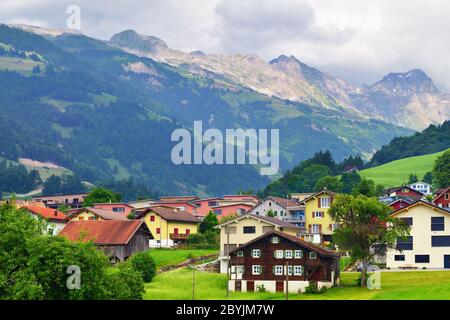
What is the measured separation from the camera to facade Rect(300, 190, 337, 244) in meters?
97.7

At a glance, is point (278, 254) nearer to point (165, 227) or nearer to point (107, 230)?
point (107, 230)

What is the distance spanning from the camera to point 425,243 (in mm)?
76562

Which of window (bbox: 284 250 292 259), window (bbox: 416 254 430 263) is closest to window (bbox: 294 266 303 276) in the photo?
window (bbox: 284 250 292 259)

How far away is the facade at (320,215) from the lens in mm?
97688

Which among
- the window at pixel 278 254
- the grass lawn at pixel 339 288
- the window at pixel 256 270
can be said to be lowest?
the grass lawn at pixel 339 288

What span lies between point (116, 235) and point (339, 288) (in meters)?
28.5

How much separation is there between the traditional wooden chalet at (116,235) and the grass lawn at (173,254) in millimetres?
2403

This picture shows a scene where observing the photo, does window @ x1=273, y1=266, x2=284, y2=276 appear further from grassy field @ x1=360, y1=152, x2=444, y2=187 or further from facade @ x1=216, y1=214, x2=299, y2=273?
grassy field @ x1=360, y1=152, x2=444, y2=187

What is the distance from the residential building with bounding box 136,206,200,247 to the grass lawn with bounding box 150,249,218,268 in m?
5.81

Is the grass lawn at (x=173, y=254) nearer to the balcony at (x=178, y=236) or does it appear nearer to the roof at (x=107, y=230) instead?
the roof at (x=107, y=230)

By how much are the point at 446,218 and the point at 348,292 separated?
19734 millimetres

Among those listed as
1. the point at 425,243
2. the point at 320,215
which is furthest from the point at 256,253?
the point at 320,215

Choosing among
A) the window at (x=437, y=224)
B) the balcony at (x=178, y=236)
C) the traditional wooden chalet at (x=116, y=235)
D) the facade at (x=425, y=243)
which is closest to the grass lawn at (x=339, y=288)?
the facade at (x=425, y=243)

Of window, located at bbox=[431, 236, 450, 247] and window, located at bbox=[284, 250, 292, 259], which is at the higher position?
window, located at bbox=[431, 236, 450, 247]
